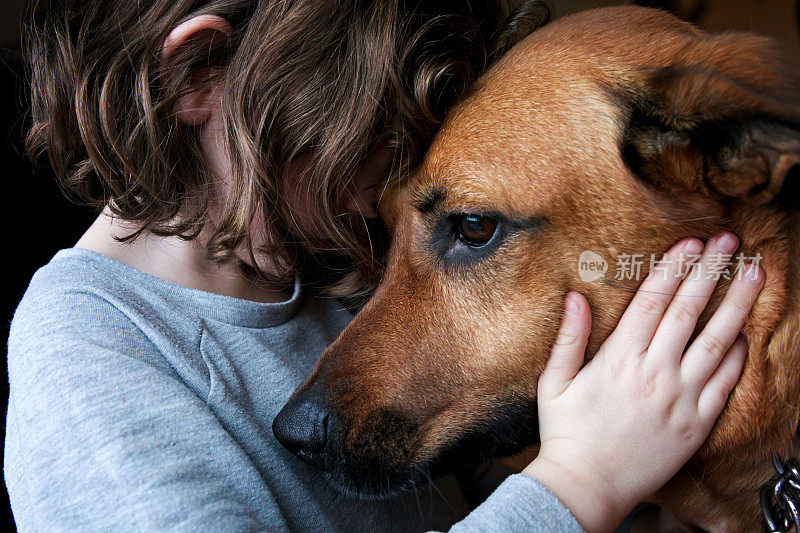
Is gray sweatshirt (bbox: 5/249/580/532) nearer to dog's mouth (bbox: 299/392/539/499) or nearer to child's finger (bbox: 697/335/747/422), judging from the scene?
dog's mouth (bbox: 299/392/539/499)

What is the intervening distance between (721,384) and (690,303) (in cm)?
13

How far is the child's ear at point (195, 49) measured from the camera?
3.49ft

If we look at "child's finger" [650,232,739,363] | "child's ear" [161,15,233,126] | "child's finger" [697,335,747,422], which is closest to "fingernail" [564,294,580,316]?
"child's finger" [650,232,739,363]

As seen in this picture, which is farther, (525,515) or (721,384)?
(721,384)

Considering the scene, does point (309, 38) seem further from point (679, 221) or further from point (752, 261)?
point (752, 261)

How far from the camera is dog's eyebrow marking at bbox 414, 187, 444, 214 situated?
101 cm

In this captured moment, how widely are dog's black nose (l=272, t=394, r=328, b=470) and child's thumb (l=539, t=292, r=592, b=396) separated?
354 millimetres

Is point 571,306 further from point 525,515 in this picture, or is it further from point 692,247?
point 525,515

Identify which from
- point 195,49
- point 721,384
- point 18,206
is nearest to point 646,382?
point 721,384

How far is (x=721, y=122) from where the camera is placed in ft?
2.83

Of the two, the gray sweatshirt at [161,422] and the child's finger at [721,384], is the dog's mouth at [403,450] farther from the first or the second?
the child's finger at [721,384]

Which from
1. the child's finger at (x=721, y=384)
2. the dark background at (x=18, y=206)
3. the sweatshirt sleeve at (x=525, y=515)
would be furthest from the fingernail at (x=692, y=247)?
the dark background at (x=18, y=206)

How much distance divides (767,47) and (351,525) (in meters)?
1.05

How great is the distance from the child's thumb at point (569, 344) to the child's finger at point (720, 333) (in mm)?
Result: 159
